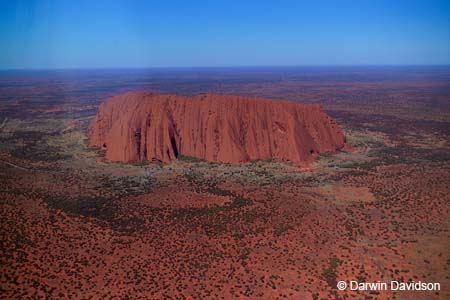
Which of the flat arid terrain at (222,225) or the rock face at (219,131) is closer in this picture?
the flat arid terrain at (222,225)

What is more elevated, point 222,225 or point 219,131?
point 219,131

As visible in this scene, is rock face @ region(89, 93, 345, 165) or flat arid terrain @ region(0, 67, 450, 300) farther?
rock face @ region(89, 93, 345, 165)

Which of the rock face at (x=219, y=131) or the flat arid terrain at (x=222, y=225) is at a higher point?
the rock face at (x=219, y=131)

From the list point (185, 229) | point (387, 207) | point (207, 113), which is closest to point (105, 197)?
point (185, 229)

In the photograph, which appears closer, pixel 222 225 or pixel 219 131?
pixel 222 225

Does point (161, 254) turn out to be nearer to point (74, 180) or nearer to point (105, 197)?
point (105, 197)
